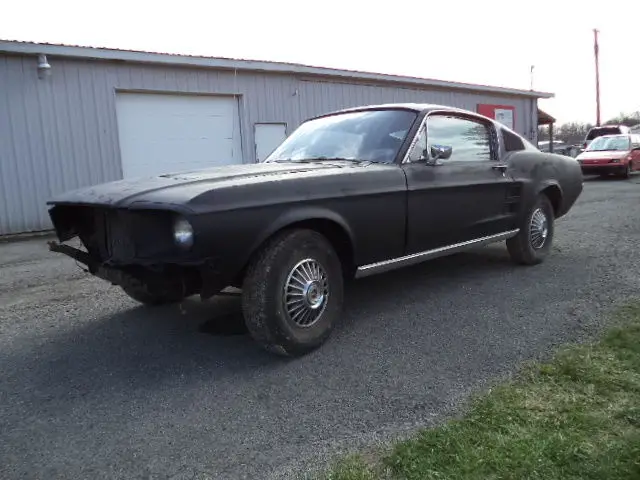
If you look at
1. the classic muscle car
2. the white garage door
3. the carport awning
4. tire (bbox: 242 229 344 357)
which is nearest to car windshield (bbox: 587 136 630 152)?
the carport awning

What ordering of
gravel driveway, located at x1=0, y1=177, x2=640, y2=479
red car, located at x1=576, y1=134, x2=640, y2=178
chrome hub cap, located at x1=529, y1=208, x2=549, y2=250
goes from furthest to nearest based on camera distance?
red car, located at x1=576, y1=134, x2=640, y2=178 < chrome hub cap, located at x1=529, y1=208, x2=549, y2=250 < gravel driveway, located at x1=0, y1=177, x2=640, y2=479

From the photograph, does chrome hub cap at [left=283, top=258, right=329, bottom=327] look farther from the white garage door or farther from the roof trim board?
the roof trim board

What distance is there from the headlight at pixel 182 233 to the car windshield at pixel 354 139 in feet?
5.57

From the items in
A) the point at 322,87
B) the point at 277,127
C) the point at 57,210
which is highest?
the point at 322,87

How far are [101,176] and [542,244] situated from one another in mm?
7974

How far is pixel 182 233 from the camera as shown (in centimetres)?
289

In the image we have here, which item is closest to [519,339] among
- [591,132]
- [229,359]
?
[229,359]

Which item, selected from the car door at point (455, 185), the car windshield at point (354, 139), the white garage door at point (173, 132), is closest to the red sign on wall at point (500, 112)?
the white garage door at point (173, 132)

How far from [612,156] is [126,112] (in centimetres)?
1509

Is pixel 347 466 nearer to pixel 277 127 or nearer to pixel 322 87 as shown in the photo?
pixel 277 127

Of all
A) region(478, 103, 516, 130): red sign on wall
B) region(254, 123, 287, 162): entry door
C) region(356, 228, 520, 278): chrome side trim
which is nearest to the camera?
region(356, 228, 520, 278): chrome side trim

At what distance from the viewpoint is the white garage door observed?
34.2 ft

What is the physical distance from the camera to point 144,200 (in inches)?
118

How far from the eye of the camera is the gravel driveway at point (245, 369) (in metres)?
2.37
